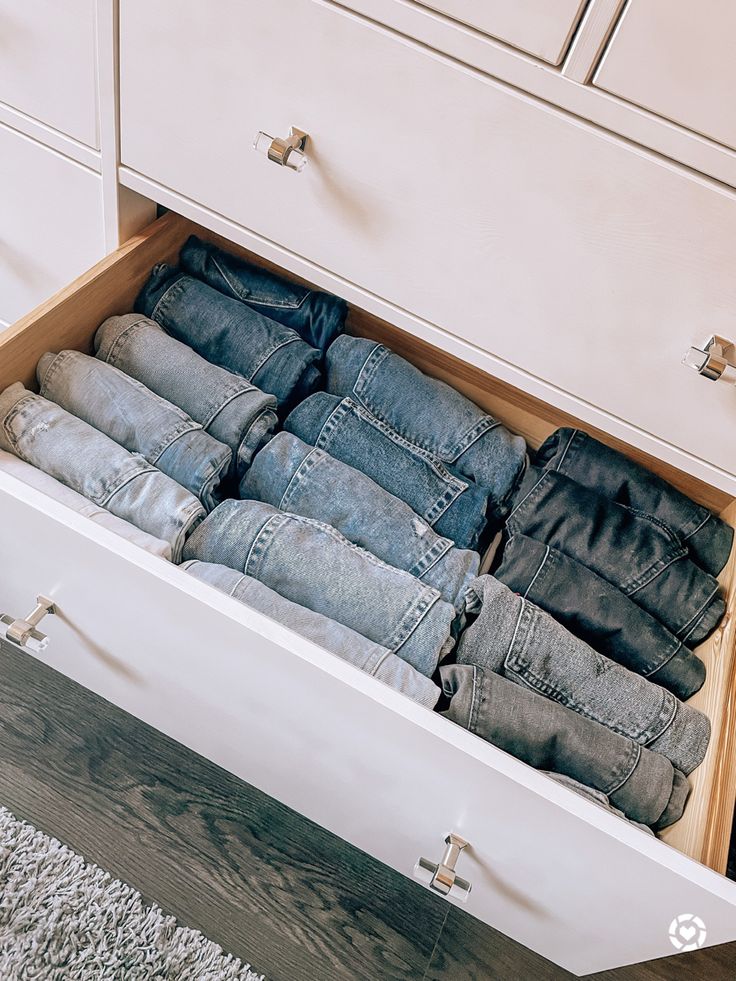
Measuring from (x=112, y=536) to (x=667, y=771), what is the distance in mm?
452

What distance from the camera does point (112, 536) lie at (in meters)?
0.62

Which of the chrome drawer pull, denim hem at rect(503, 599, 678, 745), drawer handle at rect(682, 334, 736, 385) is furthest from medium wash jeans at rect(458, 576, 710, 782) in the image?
the chrome drawer pull

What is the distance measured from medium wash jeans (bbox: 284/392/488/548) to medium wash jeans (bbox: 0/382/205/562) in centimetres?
14

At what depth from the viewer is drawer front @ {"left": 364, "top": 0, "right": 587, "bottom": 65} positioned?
21.1 inches

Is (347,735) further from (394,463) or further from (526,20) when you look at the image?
(526,20)

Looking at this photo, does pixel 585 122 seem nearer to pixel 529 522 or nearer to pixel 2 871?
pixel 529 522

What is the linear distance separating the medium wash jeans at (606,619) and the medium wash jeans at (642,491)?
9 centimetres

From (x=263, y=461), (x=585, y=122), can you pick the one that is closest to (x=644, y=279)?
(x=585, y=122)

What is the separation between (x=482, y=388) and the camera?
2.91 ft

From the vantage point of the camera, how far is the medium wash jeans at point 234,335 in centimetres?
83

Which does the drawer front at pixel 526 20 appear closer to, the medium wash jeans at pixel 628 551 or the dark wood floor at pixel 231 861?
the medium wash jeans at pixel 628 551

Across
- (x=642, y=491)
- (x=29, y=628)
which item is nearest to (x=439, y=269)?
(x=642, y=491)

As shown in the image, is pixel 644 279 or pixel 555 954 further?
pixel 555 954
